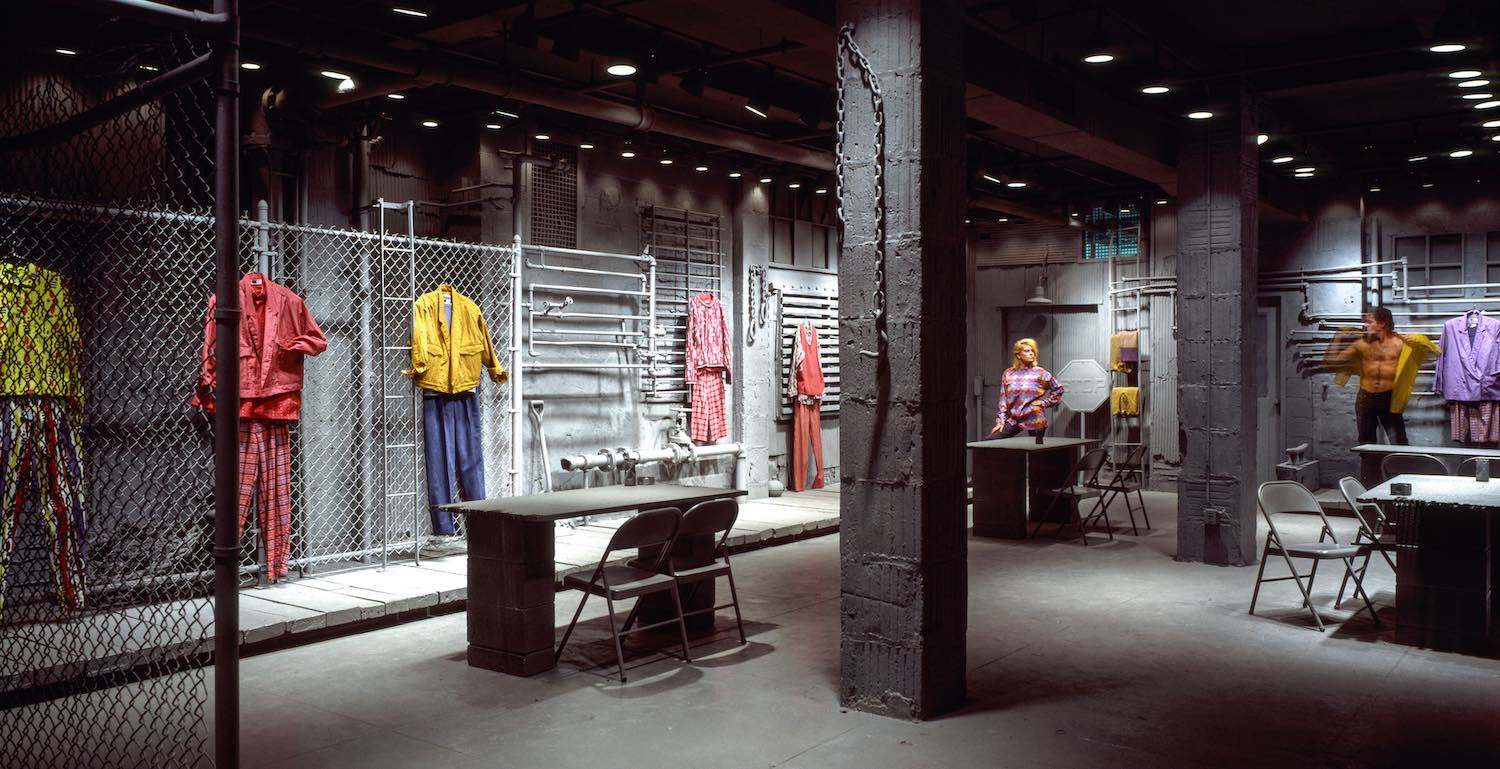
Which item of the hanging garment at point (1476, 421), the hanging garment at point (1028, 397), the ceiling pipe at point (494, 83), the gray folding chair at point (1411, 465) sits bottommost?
the gray folding chair at point (1411, 465)

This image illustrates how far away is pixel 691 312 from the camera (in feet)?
36.6

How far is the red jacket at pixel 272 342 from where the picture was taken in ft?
22.7

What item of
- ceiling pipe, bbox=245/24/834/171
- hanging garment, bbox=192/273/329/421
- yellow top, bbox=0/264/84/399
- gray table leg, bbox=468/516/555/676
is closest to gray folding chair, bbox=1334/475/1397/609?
gray table leg, bbox=468/516/555/676

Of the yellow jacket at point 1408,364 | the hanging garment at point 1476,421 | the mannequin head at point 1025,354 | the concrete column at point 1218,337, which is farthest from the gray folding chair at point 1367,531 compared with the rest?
the mannequin head at point 1025,354

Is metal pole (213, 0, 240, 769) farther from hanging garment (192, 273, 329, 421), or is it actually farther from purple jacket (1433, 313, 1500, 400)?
purple jacket (1433, 313, 1500, 400)

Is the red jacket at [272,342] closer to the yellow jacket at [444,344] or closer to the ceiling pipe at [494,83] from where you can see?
the yellow jacket at [444,344]

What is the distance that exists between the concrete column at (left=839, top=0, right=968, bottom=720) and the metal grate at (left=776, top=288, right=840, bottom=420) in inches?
291

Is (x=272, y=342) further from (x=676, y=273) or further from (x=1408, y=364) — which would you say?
(x=1408, y=364)

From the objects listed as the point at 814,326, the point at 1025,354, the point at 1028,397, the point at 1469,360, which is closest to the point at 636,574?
the point at 1028,397

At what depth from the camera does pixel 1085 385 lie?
14422 mm

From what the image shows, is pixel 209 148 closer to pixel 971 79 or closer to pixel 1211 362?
pixel 971 79

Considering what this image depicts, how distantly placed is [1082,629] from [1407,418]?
842cm

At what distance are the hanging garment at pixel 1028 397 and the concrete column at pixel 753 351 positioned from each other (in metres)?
2.59

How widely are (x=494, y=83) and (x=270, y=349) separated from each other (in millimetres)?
2276
